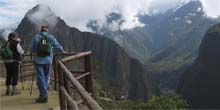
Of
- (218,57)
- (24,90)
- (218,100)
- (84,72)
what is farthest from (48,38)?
(218,57)

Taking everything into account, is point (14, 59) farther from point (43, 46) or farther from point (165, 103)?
point (165, 103)

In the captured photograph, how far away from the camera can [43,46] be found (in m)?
11.4

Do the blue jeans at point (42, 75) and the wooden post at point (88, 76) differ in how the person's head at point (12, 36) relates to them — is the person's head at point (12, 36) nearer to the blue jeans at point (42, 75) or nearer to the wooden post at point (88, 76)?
the blue jeans at point (42, 75)

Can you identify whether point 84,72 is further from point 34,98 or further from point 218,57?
point 218,57

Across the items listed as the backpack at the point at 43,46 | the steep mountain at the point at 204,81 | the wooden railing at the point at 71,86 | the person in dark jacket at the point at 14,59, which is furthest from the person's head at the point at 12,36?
the steep mountain at the point at 204,81

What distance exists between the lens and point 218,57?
191 m

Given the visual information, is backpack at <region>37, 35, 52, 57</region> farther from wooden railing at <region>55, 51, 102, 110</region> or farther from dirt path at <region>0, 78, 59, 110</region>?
dirt path at <region>0, 78, 59, 110</region>

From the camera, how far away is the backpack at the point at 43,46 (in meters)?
11.3

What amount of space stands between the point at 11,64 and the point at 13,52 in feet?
1.09

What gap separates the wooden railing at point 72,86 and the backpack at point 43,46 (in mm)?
1154

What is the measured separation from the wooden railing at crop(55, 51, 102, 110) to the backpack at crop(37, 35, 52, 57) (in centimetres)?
115

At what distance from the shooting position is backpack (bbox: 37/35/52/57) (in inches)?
444

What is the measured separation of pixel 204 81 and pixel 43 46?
18022 cm

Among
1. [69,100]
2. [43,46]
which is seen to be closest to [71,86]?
[69,100]
